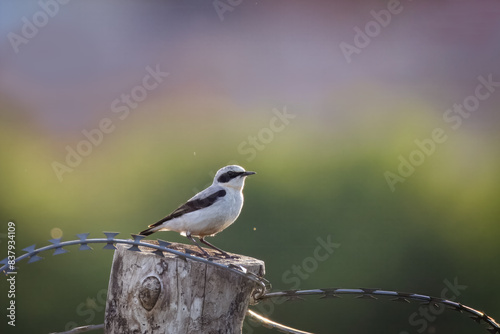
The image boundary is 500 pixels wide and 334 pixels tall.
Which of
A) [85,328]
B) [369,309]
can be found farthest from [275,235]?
[85,328]

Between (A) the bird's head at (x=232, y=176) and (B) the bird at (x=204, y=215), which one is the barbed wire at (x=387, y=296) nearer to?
(B) the bird at (x=204, y=215)

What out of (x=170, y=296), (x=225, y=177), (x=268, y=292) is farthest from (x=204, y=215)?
(x=170, y=296)

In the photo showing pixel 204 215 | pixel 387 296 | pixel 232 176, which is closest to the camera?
pixel 387 296

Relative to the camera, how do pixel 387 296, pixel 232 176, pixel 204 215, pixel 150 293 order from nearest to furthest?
pixel 150 293
pixel 387 296
pixel 204 215
pixel 232 176

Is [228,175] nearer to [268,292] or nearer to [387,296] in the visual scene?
[268,292]

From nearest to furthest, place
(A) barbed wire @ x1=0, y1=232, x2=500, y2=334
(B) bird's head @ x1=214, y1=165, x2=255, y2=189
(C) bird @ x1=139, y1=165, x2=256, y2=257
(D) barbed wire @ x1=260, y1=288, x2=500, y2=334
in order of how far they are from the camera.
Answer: (A) barbed wire @ x1=0, y1=232, x2=500, y2=334 → (D) barbed wire @ x1=260, y1=288, x2=500, y2=334 → (C) bird @ x1=139, y1=165, x2=256, y2=257 → (B) bird's head @ x1=214, y1=165, x2=255, y2=189

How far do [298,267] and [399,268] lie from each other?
1373mm

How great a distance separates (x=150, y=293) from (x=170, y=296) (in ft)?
0.31

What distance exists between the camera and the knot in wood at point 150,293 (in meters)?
2.87

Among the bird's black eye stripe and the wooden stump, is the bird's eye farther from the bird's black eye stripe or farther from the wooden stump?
the wooden stump

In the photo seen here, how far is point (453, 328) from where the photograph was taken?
7215 mm

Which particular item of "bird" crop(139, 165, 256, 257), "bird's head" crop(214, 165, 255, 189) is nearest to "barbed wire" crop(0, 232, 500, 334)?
"bird" crop(139, 165, 256, 257)

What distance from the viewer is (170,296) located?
9.45ft

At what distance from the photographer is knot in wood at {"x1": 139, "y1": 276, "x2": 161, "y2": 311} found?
2869mm
